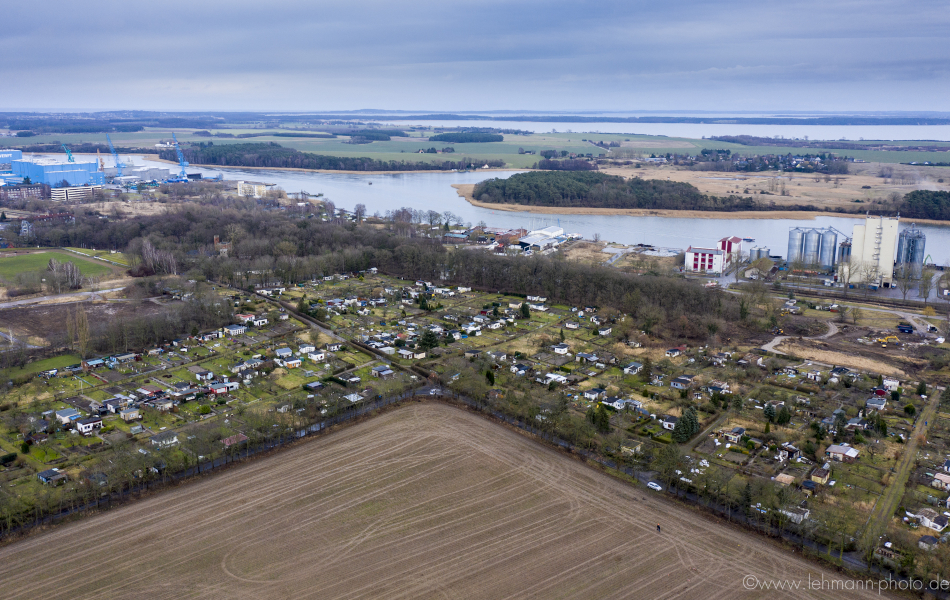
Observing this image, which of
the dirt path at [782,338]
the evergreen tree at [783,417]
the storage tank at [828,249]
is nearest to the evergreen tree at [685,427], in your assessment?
the evergreen tree at [783,417]

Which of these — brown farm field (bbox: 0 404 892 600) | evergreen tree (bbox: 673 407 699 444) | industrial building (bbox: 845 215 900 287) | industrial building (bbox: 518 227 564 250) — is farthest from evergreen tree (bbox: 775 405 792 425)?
industrial building (bbox: 518 227 564 250)

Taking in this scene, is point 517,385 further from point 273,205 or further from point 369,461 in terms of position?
point 273,205

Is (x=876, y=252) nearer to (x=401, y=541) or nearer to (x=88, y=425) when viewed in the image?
(x=401, y=541)

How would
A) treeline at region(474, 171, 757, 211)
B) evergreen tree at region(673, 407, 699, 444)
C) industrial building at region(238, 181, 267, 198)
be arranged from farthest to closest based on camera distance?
industrial building at region(238, 181, 267, 198) → treeline at region(474, 171, 757, 211) → evergreen tree at region(673, 407, 699, 444)

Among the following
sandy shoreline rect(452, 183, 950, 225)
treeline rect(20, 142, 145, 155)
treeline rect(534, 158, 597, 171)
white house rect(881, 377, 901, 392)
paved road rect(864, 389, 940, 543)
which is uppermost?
treeline rect(20, 142, 145, 155)

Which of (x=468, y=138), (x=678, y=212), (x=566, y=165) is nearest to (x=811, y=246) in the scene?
(x=678, y=212)

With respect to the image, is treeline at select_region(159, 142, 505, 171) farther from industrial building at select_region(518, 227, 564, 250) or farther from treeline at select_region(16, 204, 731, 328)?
industrial building at select_region(518, 227, 564, 250)
